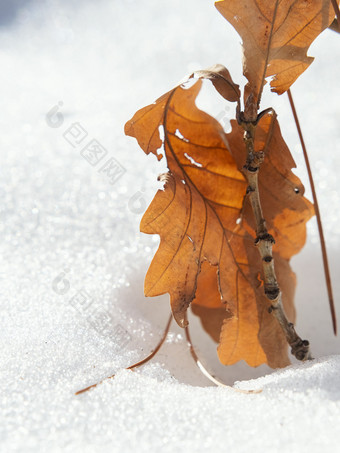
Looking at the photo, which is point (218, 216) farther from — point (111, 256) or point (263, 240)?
point (111, 256)

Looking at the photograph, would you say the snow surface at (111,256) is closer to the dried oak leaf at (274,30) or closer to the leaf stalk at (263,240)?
the leaf stalk at (263,240)

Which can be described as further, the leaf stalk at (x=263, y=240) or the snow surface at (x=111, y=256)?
the leaf stalk at (x=263, y=240)

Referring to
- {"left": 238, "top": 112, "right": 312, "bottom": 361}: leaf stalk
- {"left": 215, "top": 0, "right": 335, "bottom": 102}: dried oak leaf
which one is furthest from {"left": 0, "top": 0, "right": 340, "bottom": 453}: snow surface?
{"left": 215, "top": 0, "right": 335, "bottom": 102}: dried oak leaf

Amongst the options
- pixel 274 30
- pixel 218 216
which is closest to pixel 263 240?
pixel 218 216

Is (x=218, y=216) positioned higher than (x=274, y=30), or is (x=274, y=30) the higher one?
(x=274, y=30)

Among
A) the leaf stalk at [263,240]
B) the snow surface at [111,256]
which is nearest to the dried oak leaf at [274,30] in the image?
the leaf stalk at [263,240]

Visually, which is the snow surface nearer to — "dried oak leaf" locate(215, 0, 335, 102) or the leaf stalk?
the leaf stalk
